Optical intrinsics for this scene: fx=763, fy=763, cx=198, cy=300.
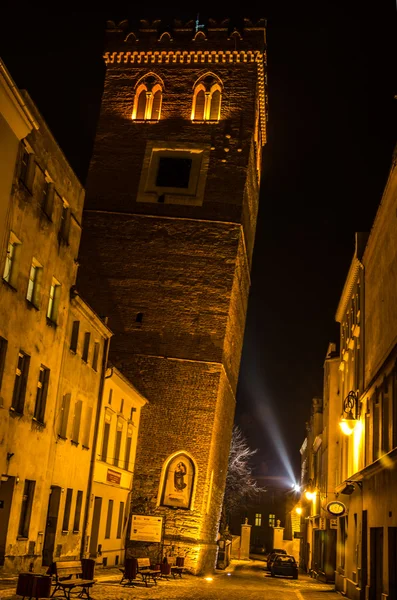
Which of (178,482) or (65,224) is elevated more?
(65,224)

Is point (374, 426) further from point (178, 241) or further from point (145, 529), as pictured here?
point (178, 241)

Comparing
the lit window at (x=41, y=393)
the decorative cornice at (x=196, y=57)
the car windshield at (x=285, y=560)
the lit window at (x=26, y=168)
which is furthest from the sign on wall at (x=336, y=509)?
the decorative cornice at (x=196, y=57)

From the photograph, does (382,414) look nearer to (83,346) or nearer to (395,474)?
(395,474)

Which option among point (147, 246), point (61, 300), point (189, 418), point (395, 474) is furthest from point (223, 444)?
point (395, 474)

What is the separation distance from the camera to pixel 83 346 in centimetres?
2245

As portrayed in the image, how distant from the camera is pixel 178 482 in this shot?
30797 millimetres

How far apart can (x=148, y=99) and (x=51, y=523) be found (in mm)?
23304

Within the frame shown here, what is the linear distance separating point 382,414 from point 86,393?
352 inches

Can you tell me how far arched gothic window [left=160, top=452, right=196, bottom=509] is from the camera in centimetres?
3048

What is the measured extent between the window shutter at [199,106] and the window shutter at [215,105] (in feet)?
1.46

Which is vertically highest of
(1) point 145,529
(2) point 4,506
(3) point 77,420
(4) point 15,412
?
(3) point 77,420

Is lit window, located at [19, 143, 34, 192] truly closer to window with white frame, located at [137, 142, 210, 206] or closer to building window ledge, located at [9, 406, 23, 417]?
building window ledge, located at [9, 406, 23, 417]

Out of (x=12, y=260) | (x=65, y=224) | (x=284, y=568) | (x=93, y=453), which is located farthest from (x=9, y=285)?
(x=284, y=568)

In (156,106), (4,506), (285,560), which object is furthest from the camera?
(156,106)
